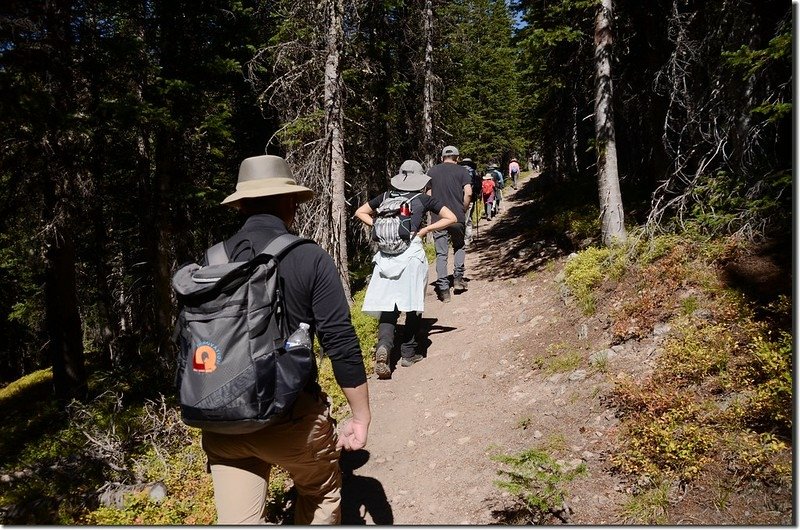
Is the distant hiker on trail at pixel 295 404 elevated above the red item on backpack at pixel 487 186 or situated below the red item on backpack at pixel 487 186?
below

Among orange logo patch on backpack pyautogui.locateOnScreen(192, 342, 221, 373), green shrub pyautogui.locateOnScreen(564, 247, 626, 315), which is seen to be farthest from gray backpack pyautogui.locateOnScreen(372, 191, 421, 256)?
orange logo patch on backpack pyautogui.locateOnScreen(192, 342, 221, 373)

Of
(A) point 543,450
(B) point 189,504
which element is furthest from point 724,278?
(B) point 189,504

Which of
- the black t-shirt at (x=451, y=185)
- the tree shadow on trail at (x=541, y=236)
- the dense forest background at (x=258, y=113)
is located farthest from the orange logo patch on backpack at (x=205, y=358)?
the tree shadow on trail at (x=541, y=236)

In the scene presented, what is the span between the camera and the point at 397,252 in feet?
21.3

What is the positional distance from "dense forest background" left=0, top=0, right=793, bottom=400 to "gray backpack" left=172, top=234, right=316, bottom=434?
17.3 ft

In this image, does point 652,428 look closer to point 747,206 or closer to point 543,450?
point 543,450

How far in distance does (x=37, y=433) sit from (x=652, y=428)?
12398mm

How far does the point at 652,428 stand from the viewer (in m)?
4.18

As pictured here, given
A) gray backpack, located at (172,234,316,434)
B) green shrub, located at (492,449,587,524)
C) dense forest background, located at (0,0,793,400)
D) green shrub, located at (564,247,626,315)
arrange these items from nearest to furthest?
gray backpack, located at (172,234,316,434) < green shrub, located at (492,449,587,524) < dense forest background, located at (0,0,793,400) < green shrub, located at (564,247,626,315)

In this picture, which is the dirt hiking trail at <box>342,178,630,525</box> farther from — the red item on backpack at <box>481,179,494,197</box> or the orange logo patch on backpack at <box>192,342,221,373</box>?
the red item on backpack at <box>481,179,494,197</box>

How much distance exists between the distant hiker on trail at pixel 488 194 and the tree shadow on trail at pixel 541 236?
2.61 m

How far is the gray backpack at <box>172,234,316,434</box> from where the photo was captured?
7.76 feet

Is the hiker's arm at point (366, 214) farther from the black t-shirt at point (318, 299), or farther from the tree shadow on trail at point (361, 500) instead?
the black t-shirt at point (318, 299)

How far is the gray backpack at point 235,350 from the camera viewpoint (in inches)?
93.1
